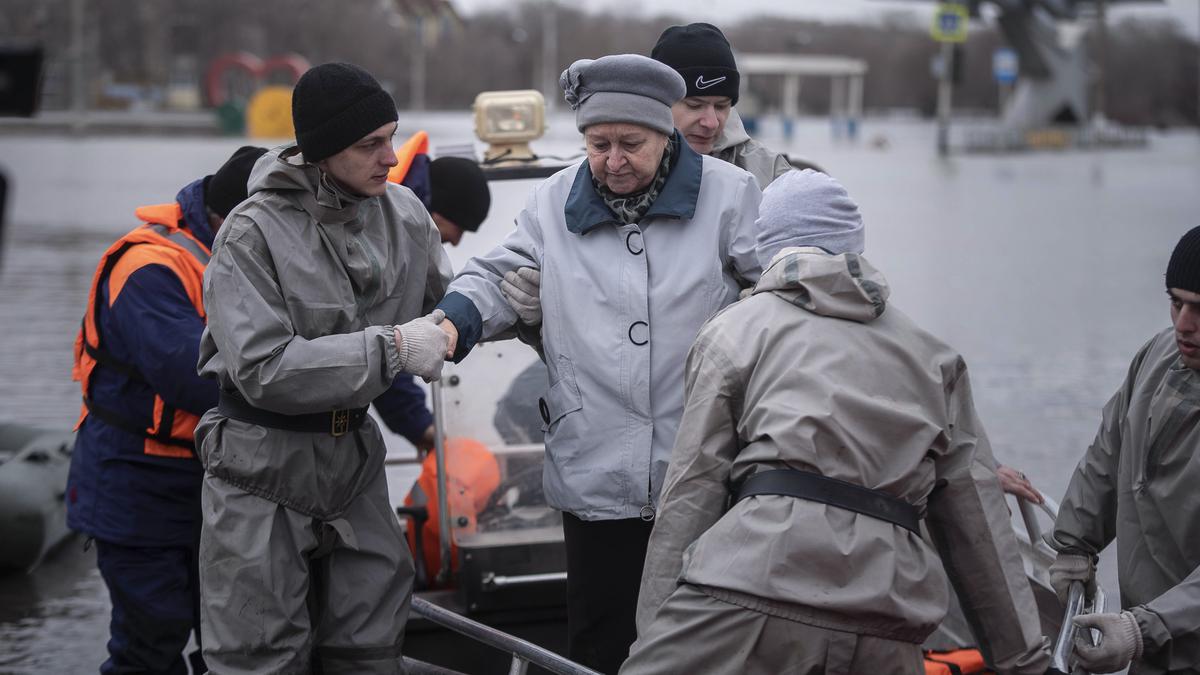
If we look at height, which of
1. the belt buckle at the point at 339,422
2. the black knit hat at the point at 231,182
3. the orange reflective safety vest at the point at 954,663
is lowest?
the orange reflective safety vest at the point at 954,663

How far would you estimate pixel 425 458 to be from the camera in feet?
16.2

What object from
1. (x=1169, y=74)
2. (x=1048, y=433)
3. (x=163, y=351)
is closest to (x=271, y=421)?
(x=163, y=351)

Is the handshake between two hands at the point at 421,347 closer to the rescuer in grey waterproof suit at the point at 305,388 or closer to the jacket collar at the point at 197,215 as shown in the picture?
the rescuer in grey waterproof suit at the point at 305,388

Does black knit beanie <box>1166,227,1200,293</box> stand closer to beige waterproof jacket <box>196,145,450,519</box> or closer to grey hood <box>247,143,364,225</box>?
beige waterproof jacket <box>196,145,450,519</box>

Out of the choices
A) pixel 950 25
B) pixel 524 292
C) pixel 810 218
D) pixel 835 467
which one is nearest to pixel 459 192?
pixel 524 292

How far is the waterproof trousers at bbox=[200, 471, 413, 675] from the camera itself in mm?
3131

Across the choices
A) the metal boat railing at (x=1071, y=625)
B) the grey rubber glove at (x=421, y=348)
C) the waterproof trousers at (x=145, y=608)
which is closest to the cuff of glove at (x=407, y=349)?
the grey rubber glove at (x=421, y=348)

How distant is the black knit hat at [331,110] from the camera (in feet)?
10.3

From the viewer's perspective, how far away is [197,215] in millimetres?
3949

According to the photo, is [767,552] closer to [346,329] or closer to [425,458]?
[346,329]

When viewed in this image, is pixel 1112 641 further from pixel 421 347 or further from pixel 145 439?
pixel 145 439

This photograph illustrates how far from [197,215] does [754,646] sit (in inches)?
87.8

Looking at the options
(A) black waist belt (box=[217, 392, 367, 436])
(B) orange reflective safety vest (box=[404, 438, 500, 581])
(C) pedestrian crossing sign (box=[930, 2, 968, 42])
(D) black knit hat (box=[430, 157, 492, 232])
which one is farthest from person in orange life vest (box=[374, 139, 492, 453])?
(C) pedestrian crossing sign (box=[930, 2, 968, 42])

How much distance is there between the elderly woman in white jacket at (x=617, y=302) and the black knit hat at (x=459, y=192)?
3.37 feet
